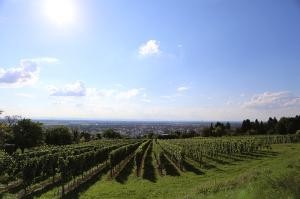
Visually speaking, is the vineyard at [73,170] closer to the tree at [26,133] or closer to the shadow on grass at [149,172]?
the shadow on grass at [149,172]

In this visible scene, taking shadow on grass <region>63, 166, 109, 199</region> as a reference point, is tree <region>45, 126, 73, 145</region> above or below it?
above

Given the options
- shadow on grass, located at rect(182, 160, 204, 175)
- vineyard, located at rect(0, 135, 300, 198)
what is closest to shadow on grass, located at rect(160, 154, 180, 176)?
vineyard, located at rect(0, 135, 300, 198)

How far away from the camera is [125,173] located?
45719 mm

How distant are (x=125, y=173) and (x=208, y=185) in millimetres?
20227

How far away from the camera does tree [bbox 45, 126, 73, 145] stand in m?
111

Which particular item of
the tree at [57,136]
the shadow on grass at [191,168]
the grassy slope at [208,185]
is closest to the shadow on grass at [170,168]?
the grassy slope at [208,185]

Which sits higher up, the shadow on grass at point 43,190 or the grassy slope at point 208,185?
the grassy slope at point 208,185

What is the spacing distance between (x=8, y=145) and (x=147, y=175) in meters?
44.0

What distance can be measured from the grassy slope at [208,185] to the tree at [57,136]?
2799 inches

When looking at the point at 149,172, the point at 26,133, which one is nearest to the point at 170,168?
Result: the point at 149,172

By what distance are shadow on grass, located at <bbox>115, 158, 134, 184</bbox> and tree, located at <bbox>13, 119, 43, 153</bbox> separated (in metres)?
37.1

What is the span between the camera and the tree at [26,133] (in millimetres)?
83938

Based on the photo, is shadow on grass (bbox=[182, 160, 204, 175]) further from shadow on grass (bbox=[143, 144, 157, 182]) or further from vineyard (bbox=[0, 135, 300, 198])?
shadow on grass (bbox=[143, 144, 157, 182])

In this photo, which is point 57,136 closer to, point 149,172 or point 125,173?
point 125,173
